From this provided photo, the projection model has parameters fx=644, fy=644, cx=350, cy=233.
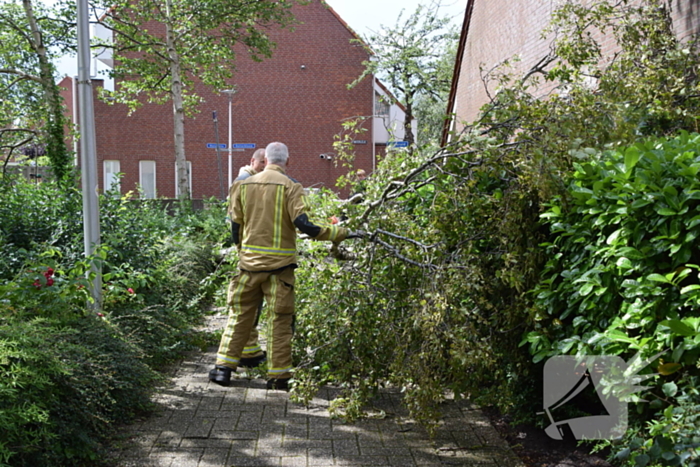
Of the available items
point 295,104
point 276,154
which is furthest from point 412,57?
point 276,154

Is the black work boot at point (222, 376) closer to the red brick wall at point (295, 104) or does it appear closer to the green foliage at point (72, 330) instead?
the green foliage at point (72, 330)

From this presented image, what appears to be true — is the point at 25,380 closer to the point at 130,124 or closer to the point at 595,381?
the point at 595,381

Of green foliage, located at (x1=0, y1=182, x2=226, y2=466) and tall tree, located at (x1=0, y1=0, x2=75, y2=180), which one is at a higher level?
tall tree, located at (x1=0, y1=0, x2=75, y2=180)

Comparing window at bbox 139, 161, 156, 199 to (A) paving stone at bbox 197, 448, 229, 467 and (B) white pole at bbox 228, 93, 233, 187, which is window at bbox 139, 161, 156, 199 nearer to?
(B) white pole at bbox 228, 93, 233, 187

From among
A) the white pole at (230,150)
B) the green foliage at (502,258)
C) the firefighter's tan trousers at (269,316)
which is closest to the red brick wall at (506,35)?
the green foliage at (502,258)

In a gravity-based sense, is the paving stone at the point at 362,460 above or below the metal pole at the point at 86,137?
below

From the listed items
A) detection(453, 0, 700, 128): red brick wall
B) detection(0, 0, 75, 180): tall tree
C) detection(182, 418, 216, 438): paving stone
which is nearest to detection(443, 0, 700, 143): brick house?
detection(453, 0, 700, 128): red brick wall

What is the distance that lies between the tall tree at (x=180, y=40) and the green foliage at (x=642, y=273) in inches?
524

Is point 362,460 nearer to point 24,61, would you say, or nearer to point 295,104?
point 24,61

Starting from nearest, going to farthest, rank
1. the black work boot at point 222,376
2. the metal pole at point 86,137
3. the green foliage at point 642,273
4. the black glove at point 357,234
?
the green foliage at point 642,273 < the black glove at point 357,234 < the black work boot at point 222,376 < the metal pole at point 86,137

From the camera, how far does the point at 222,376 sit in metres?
5.34

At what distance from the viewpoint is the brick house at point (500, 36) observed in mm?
6508

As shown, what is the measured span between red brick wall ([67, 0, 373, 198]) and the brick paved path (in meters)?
28.9

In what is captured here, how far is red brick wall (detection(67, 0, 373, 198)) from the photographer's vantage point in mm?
33594
